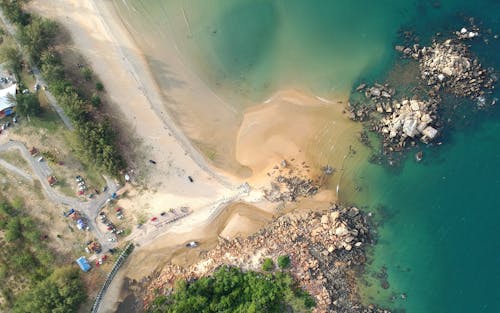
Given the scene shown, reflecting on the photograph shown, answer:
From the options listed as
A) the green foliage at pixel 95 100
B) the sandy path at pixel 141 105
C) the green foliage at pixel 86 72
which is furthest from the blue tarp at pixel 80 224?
the green foliage at pixel 86 72

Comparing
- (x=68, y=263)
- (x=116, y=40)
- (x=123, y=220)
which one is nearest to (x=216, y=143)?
(x=123, y=220)

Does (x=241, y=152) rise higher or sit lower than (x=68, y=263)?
higher

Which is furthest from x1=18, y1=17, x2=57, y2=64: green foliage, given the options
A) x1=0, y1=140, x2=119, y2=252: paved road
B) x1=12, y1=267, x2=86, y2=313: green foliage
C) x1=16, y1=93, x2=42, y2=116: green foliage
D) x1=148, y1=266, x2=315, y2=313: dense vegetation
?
x1=148, y1=266, x2=315, y2=313: dense vegetation

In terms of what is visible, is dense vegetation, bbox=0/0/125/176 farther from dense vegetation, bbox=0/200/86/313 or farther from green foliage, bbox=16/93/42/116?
dense vegetation, bbox=0/200/86/313

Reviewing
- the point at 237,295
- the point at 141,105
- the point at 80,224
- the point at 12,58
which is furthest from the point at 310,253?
the point at 12,58

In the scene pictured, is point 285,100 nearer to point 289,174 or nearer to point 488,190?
point 289,174

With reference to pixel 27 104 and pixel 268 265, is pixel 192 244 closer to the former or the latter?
pixel 268 265
